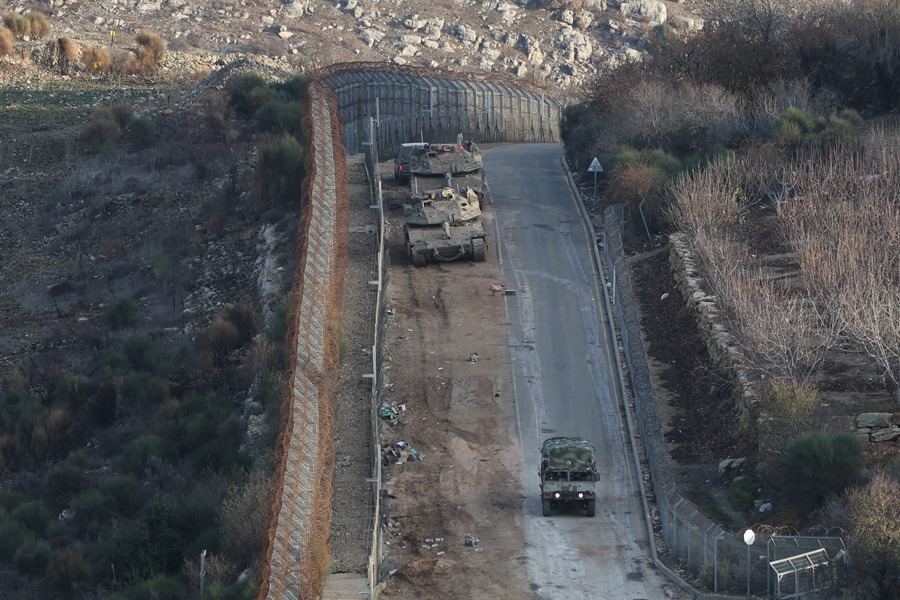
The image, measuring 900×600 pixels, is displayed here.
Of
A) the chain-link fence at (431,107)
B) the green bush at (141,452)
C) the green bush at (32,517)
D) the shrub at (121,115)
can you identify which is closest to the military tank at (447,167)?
the chain-link fence at (431,107)

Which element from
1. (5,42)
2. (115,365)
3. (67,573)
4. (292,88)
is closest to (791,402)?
(67,573)

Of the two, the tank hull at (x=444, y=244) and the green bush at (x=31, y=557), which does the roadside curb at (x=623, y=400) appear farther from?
the green bush at (x=31, y=557)

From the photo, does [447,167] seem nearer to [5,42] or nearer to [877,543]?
[877,543]

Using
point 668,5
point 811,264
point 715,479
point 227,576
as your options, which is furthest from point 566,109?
point 668,5

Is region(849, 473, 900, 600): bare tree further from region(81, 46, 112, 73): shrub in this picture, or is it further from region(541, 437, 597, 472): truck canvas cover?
region(81, 46, 112, 73): shrub

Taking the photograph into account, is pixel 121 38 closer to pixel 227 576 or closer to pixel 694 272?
pixel 694 272

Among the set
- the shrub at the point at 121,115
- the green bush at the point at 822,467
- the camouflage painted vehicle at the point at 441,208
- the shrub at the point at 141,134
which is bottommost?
the green bush at the point at 822,467
